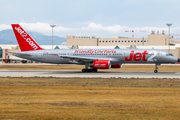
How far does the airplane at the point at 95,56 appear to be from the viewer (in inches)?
1722

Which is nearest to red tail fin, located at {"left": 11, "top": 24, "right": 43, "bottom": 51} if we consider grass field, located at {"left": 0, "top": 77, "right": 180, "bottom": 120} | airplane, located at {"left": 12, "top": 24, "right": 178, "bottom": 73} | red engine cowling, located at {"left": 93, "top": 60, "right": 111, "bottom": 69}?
airplane, located at {"left": 12, "top": 24, "right": 178, "bottom": 73}

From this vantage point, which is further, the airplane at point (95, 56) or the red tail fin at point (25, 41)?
the red tail fin at point (25, 41)

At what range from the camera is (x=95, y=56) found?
45.8 metres

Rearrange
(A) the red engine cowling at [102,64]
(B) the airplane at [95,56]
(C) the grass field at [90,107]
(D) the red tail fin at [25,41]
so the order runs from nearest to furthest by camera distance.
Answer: (C) the grass field at [90,107] → (A) the red engine cowling at [102,64] → (B) the airplane at [95,56] → (D) the red tail fin at [25,41]

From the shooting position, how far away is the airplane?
4375 cm

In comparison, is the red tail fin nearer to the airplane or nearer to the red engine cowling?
the airplane

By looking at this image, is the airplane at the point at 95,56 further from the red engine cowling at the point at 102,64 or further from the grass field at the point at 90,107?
the grass field at the point at 90,107

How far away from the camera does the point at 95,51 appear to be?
151 feet

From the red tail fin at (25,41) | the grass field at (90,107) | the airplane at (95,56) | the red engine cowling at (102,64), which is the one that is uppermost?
the red tail fin at (25,41)

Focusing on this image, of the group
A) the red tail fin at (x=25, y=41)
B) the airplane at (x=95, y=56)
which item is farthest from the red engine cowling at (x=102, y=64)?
the red tail fin at (x=25, y=41)

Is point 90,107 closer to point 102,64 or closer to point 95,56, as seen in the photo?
point 102,64

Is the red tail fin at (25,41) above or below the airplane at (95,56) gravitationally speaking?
Answer: above

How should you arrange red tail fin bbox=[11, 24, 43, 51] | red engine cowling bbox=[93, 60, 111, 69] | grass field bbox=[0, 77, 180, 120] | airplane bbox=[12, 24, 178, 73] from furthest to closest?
red tail fin bbox=[11, 24, 43, 51] → airplane bbox=[12, 24, 178, 73] → red engine cowling bbox=[93, 60, 111, 69] → grass field bbox=[0, 77, 180, 120]

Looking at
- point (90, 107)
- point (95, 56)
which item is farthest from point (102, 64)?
point (90, 107)
